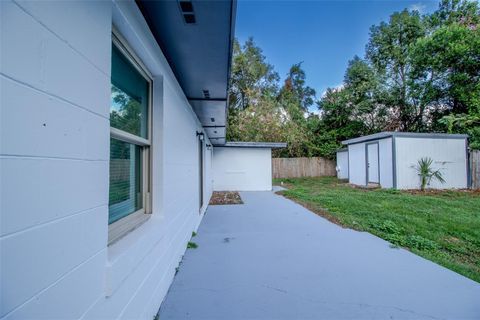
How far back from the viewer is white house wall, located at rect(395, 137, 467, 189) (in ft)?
34.1

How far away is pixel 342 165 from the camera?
1631 cm

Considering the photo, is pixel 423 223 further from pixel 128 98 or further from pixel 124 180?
pixel 128 98

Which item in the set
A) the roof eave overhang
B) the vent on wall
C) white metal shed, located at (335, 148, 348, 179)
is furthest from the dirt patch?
white metal shed, located at (335, 148, 348, 179)

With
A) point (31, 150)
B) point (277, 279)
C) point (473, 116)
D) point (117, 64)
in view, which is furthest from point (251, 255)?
point (473, 116)

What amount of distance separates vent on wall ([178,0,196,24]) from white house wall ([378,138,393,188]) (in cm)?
1105

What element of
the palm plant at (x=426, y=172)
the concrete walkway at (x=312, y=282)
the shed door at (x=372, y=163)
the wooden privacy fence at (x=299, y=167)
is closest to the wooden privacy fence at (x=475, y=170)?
the palm plant at (x=426, y=172)

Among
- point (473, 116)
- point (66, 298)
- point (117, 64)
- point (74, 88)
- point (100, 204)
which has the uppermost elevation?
point (473, 116)

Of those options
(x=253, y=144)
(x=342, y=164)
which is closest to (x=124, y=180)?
(x=253, y=144)

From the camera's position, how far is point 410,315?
83.3 inches

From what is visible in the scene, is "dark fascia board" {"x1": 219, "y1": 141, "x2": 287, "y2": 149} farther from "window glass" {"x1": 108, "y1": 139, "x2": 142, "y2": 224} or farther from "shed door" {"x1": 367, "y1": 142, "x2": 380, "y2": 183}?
"window glass" {"x1": 108, "y1": 139, "x2": 142, "y2": 224}

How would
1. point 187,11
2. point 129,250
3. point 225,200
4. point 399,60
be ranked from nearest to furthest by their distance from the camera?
point 129,250
point 187,11
point 225,200
point 399,60

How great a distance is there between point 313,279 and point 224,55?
2.61 meters

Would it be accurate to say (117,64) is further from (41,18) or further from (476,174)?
(476,174)

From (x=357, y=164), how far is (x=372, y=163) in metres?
1.21
